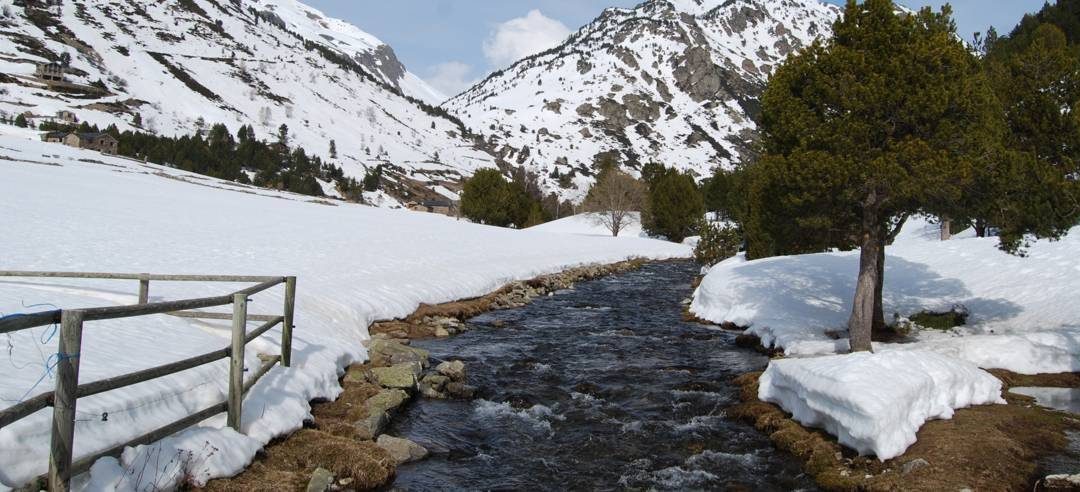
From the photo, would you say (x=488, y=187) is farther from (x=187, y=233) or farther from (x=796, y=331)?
(x=796, y=331)

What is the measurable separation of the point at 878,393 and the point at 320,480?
8505 mm

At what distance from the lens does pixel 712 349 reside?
18844 mm

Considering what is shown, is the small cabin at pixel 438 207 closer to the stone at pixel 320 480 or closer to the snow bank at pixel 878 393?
the snow bank at pixel 878 393

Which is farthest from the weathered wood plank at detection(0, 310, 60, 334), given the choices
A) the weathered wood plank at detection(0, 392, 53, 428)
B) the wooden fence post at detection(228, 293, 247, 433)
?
the wooden fence post at detection(228, 293, 247, 433)

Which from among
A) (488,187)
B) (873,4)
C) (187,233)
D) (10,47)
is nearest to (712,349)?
(873,4)

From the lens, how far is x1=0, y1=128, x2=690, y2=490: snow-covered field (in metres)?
6.93

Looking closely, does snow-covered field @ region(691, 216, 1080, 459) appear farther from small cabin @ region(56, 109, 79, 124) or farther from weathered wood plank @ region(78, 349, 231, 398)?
small cabin @ region(56, 109, 79, 124)

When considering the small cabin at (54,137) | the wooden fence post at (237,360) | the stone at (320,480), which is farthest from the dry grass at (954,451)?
the small cabin at (54,137)

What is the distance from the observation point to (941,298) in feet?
70.0

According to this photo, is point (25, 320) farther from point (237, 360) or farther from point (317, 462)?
point (317, 462)

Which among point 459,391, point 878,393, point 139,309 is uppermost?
point 139,309

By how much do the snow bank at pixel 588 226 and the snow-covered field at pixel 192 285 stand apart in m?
30.5

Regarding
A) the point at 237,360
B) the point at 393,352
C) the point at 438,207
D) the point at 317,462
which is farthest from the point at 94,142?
the point at 317,462

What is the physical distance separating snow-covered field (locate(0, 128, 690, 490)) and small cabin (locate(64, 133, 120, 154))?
210 feet
